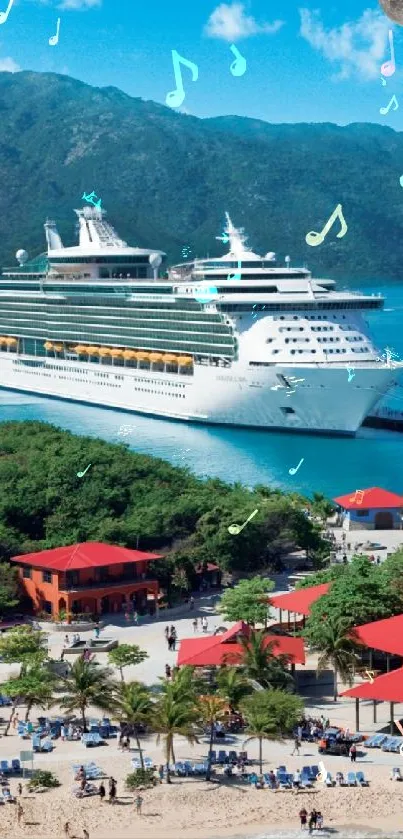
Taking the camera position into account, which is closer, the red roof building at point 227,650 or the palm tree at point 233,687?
the palm tree at point 233,687

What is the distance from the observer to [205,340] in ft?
239

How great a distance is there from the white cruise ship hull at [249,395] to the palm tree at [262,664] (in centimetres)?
3885

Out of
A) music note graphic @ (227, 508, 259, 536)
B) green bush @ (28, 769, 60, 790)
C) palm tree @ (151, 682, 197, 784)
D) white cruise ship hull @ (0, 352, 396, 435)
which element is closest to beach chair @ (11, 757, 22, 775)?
green bush @ (28, 769, 60, 790)

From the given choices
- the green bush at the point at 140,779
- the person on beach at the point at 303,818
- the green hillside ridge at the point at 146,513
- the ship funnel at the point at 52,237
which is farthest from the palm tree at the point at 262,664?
the ship funnel at the point at 52,237

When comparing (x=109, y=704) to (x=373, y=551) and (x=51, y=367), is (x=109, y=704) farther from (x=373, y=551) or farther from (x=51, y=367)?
(x=51, y=367)

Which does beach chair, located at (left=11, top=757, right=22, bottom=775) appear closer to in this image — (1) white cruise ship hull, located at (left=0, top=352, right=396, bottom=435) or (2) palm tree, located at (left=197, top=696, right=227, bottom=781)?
(2) palm tree, located at (left=197, top=696, right=227, bottom=781)

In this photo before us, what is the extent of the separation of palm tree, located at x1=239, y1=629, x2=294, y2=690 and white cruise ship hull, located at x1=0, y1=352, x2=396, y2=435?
38846 mm

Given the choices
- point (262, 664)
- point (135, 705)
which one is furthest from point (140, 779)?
point (262, 664)

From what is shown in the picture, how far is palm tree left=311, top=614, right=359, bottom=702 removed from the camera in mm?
27922

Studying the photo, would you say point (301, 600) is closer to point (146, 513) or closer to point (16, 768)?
point (16, 768)

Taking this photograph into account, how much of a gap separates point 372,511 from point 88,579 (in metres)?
14.0

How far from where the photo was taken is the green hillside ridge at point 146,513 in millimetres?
40375

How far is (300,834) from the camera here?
2169cm

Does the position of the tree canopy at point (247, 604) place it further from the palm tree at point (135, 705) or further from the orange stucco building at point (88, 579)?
the palm tree at point (135, 705)
